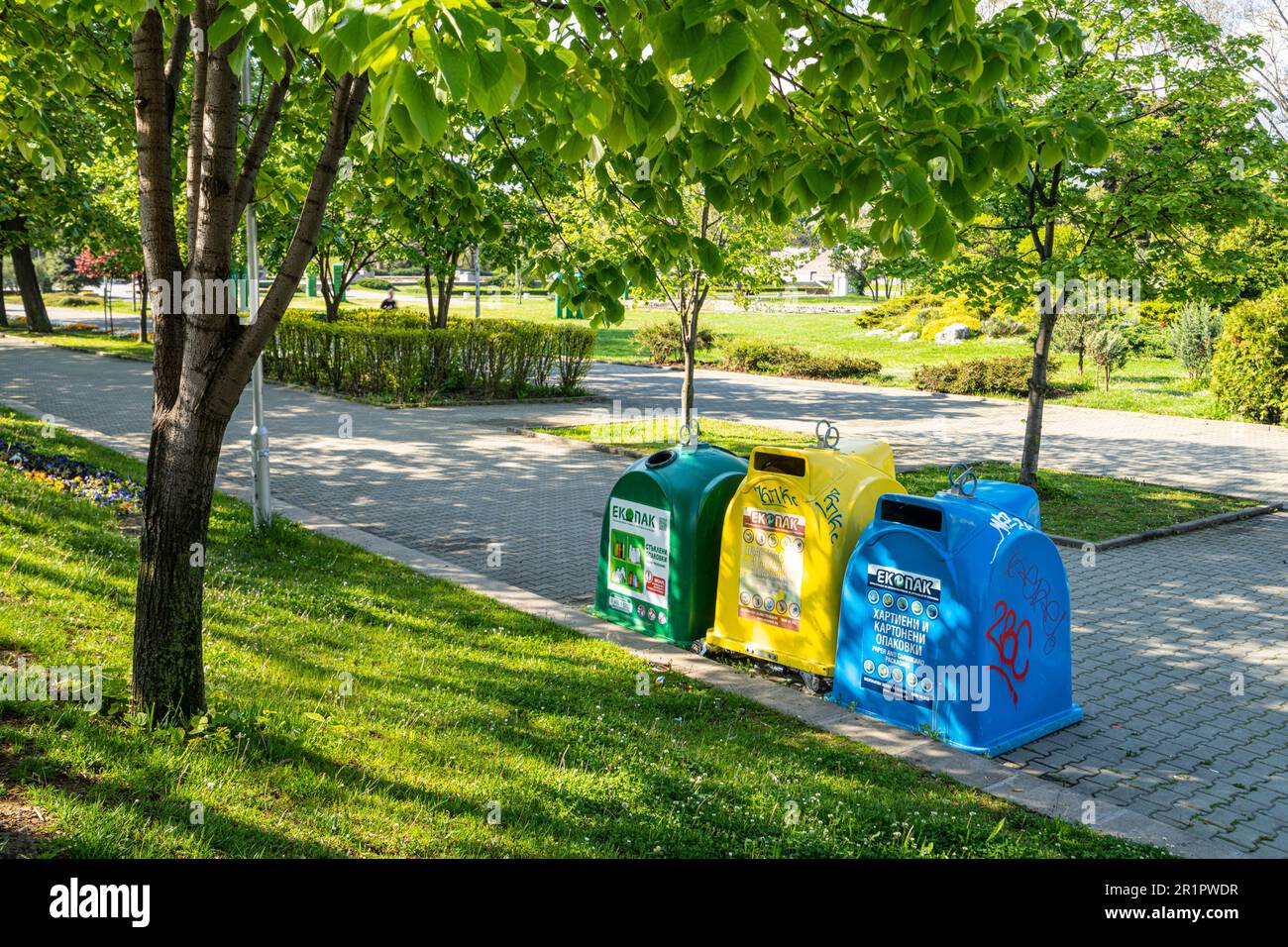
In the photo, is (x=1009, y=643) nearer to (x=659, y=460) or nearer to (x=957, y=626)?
(x=957, y=626)

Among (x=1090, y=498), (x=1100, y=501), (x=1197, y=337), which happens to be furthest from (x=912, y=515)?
(x=1197, y=337)

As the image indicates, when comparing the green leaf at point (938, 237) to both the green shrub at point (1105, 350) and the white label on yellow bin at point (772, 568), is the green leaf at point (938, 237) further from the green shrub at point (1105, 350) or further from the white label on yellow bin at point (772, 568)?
the green shrub at point (1105, 350)

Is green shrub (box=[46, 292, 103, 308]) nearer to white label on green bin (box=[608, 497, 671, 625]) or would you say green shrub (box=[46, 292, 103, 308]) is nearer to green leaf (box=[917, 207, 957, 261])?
white label on green bin (box=[608, 497, 671, 625])

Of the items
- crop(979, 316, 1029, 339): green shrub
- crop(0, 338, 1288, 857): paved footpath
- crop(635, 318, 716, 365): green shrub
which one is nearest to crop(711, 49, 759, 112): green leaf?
crop(0, 338, 1288, 857): paved footpath

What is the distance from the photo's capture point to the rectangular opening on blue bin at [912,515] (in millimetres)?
5668

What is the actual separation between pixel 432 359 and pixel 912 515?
15811 millimetres

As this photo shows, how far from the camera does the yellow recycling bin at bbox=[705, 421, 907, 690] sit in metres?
6.24

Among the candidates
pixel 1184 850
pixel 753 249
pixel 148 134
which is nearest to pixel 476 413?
pixel 753 249

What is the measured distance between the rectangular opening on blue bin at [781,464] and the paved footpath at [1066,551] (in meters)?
2.00

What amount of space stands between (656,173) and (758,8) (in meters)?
1.62

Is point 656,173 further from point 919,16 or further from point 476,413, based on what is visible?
point 476,413

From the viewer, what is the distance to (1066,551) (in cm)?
1027

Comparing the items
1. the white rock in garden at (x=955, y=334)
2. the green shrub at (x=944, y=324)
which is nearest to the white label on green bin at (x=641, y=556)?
the white rock in garden at (x=955, y=334)

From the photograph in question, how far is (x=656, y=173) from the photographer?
455 centimetres
